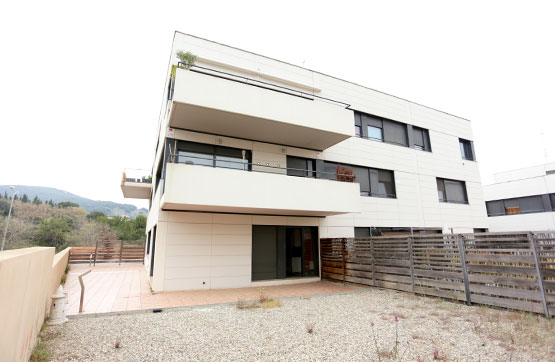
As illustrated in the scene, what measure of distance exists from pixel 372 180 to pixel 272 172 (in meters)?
5.32

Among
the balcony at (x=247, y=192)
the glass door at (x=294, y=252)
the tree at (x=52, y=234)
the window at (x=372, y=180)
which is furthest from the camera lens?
the tree at (x=52, y=234)

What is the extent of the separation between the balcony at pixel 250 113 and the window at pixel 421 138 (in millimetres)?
6309

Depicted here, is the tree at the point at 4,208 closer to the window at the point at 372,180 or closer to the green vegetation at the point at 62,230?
the green vegetation at the point at 62,230

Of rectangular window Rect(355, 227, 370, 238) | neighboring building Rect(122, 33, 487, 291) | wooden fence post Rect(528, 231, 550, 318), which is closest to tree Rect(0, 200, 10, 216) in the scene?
neighboring building Rect(122, 33, 487, 291)

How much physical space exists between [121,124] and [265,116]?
155ft

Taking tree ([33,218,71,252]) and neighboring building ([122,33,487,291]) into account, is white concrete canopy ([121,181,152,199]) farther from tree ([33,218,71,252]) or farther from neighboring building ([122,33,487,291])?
tree ([33,218,71,252])

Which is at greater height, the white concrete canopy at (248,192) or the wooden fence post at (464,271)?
the white concrete canopy at (248,192)

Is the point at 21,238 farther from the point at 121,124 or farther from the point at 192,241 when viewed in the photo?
the point at 192,241

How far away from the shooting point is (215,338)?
14.0ft

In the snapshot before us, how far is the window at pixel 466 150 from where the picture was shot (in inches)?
633

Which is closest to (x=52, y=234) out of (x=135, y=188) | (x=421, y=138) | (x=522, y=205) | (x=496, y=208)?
(x=135, y=188)

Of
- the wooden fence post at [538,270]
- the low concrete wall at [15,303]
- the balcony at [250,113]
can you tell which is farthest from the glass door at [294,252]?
the low concrete wall at [15,303]

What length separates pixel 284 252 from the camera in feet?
33.1

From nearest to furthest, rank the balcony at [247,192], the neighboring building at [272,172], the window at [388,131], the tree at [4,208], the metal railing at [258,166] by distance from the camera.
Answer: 1. the balcony at [247,192]
2. the neighboring building at [272,172]
3. the metal railing at [258,166]
4. the window at [388,131]
5. the tree at [4,208]
